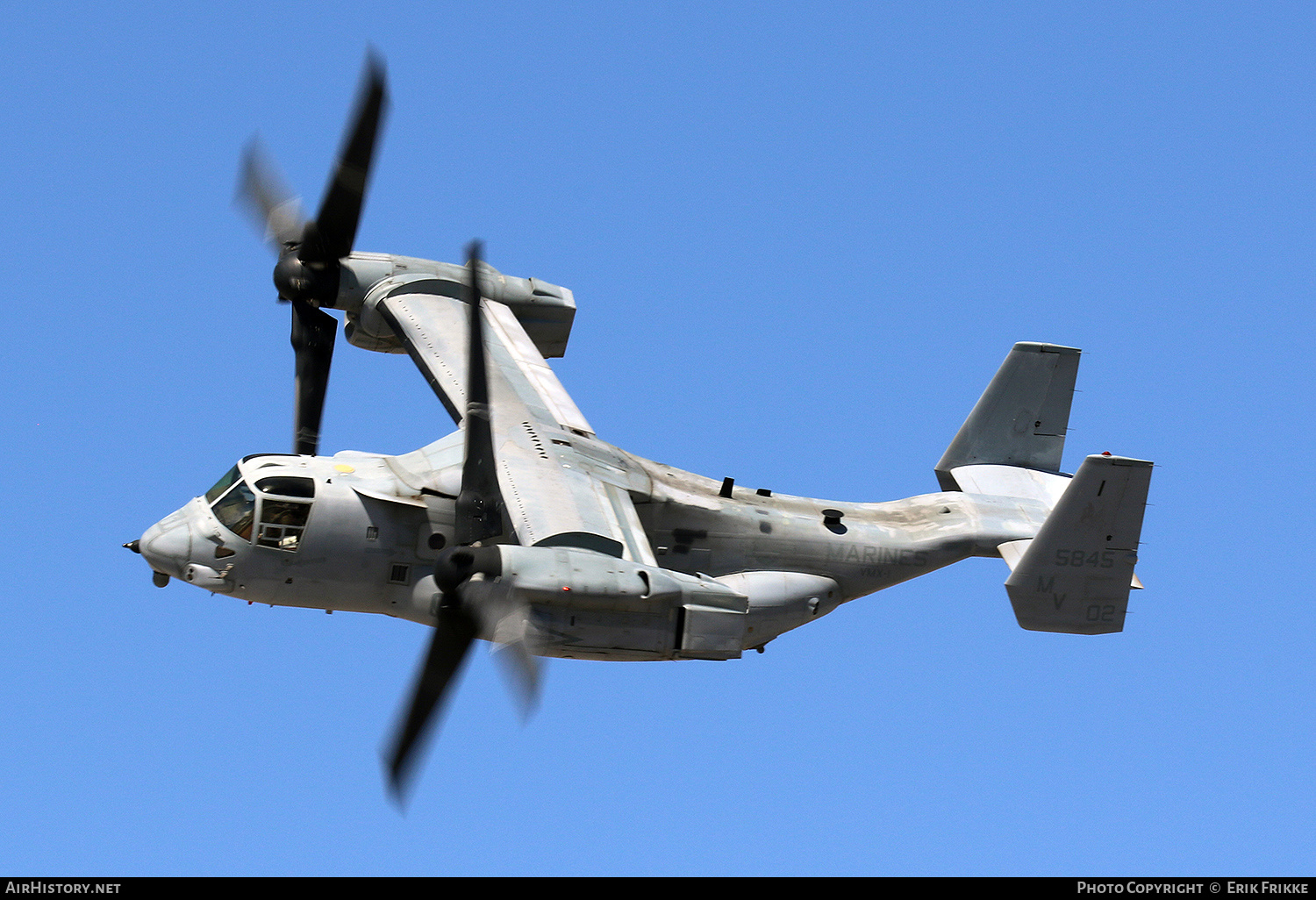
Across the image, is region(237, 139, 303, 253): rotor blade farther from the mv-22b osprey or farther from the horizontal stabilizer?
the horizontal stabilizer

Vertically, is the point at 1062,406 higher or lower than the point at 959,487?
higher

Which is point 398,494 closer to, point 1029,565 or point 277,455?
point 277,455

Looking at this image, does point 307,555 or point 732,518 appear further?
point 732,518

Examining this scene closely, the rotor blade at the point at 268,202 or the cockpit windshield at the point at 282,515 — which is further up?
the rotor blade at the point at 268,202

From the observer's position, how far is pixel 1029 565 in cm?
2512

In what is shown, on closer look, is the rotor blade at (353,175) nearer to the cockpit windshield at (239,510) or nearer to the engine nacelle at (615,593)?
the cockpit windshield at (239,510)

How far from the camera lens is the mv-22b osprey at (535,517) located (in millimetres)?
21688

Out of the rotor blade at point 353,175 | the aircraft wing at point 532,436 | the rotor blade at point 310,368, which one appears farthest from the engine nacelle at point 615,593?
the rotor blade at point 353,175

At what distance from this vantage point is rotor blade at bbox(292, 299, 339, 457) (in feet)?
94.4

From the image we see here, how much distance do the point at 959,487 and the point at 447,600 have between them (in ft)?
34.3

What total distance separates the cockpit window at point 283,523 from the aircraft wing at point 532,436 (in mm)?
2926
